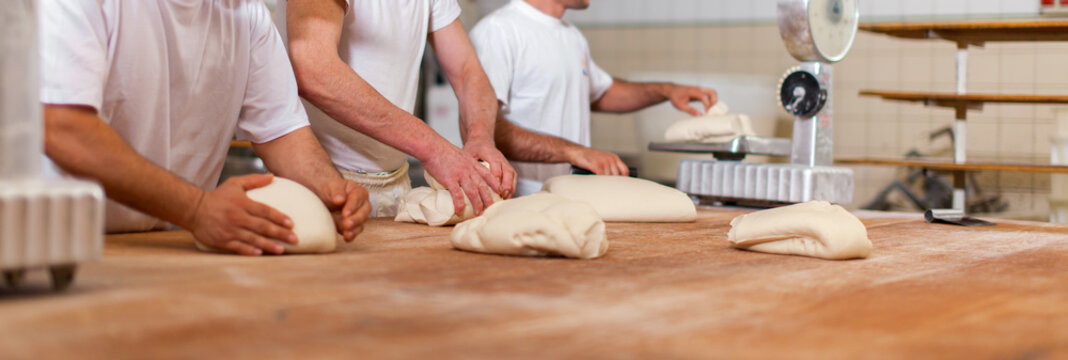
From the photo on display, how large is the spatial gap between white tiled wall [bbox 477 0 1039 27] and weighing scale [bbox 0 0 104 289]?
4.70 meters

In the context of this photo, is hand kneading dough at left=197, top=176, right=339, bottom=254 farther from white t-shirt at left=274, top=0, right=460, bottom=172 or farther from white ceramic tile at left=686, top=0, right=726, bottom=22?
white ceramic tile at left=686, top=0, right=726, bottom=22

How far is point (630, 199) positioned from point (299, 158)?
0.65 meters

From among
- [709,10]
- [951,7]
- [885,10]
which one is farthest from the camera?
[709,10]

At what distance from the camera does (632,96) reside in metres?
2.95

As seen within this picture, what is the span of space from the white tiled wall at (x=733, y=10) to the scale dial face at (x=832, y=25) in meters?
2.74

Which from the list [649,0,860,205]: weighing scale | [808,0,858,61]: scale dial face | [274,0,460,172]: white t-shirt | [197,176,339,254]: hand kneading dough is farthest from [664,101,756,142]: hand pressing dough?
[197,176,339,254]: hand kneading dough

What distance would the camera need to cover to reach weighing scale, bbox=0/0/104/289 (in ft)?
2.24

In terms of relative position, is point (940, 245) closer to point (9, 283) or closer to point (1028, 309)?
point (1028, 309)

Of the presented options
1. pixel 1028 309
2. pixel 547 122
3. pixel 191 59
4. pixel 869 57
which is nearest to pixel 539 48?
pixel 547 122

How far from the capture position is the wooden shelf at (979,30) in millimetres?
2770

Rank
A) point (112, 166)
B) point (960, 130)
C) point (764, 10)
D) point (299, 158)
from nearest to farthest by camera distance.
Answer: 1. point (112, 166)
2. point (299, 158)
3. point (960, 130)
4. point (764, 10)

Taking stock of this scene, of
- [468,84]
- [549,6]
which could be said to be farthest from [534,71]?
[468,84]

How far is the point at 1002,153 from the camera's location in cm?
455

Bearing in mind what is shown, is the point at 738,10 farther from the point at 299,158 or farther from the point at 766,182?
the point at 299,158
